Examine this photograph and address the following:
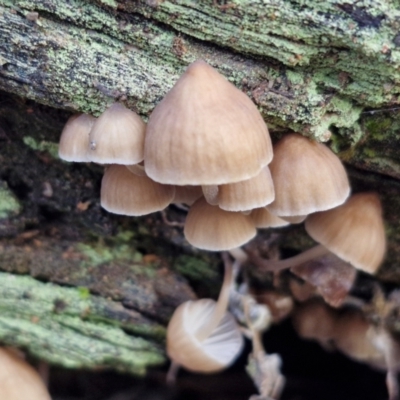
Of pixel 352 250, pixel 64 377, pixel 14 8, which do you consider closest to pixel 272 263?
pixel 352 250

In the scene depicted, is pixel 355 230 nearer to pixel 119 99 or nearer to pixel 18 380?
pixel 119 99

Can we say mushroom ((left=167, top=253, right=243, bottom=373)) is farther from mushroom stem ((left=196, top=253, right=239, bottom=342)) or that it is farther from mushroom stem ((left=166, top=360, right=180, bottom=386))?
mushroom stem ((left=166, top=360, right=180, bottom=386))

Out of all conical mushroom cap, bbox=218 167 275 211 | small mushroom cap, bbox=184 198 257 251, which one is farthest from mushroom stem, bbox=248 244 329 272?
conical mushroom cap, bbox=218 167 275 211

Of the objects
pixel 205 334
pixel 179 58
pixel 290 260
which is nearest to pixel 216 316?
pixel 205 334

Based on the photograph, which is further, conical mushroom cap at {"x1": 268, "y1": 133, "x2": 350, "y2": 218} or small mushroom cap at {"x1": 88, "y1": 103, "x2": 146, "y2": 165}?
conical mushroom cap at {"x1": 268, "y1": 133, "x2": 350, "y2": 218}

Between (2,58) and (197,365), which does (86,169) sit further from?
(197,365)

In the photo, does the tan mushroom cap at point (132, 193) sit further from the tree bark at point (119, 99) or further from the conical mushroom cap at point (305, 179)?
the conical mushroom cap at point (305, 179)
